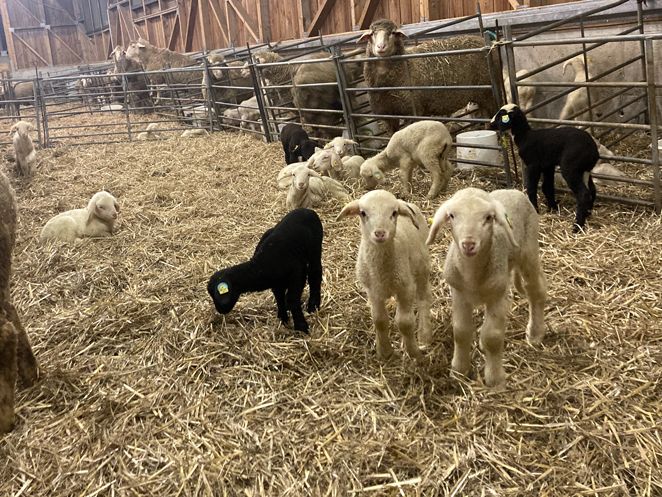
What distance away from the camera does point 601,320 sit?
346cm

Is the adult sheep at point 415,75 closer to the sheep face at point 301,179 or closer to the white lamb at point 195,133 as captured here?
the sheep face at point 301,179

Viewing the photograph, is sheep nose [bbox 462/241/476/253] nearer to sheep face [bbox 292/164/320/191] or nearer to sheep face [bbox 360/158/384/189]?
sheep face [bbox 292/164/320/191]

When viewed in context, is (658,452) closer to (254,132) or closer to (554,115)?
(554,115)

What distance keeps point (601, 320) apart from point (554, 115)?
5.71m

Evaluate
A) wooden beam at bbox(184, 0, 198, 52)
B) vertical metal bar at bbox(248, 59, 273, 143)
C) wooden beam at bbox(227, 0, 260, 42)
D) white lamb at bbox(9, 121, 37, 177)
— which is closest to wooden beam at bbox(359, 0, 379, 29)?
vertical metal bar at bbox(248, 59, 273, 143)

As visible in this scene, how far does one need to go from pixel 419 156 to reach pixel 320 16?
8905 mm

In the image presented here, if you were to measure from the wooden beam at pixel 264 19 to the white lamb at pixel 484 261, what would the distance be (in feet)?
49.0

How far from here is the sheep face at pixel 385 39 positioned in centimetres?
743

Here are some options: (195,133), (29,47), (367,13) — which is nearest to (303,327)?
(195,133)

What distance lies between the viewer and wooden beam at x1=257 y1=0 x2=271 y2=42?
53.7 ft

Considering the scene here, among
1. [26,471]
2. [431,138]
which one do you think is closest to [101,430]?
[26,471]

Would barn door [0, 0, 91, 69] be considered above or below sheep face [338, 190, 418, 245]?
above

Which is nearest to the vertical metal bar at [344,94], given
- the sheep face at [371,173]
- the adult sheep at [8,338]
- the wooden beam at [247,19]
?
the sheep face at [371,173]

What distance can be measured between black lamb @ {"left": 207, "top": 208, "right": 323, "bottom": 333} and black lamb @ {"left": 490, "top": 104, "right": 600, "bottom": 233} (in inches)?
91.7
